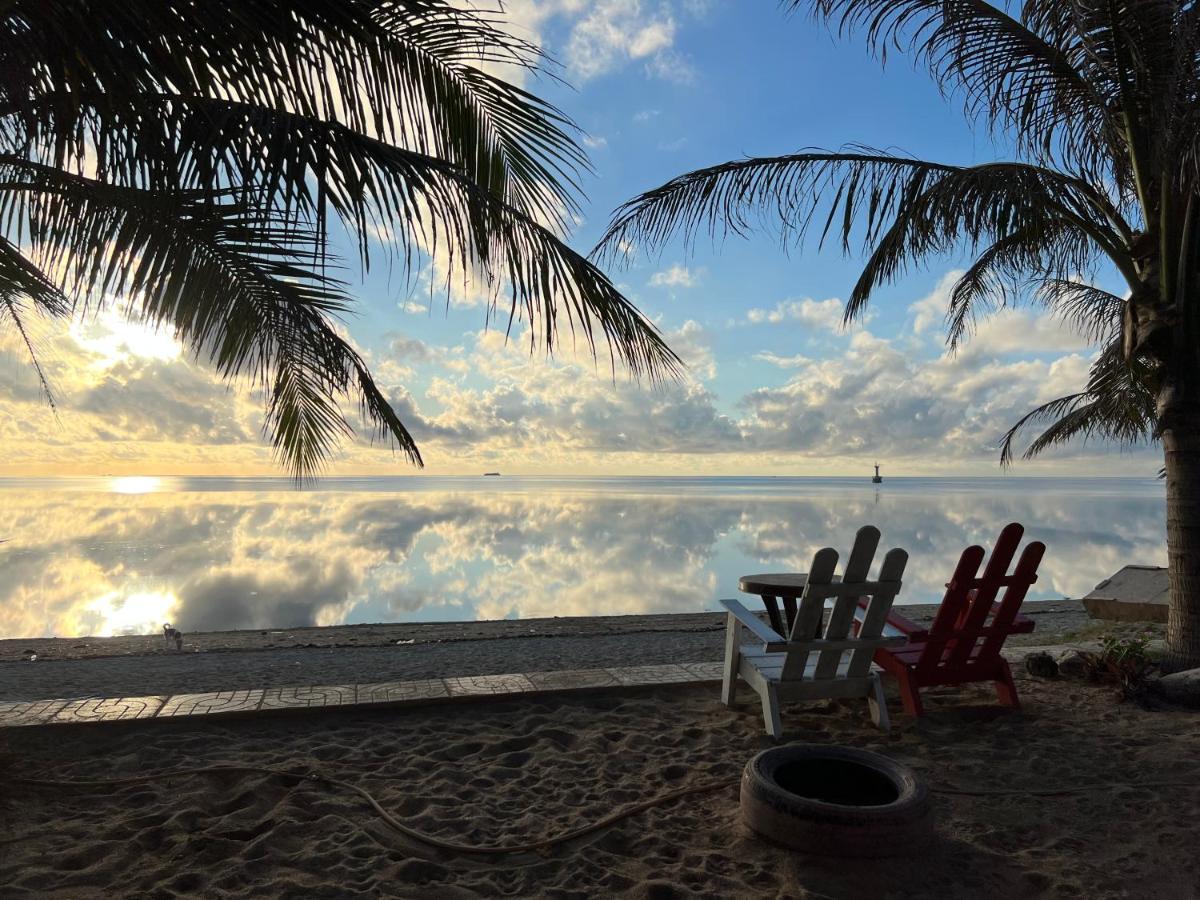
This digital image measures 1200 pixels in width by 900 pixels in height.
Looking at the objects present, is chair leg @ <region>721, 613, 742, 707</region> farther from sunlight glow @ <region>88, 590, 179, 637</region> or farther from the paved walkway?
sunlight glow @ <region>88, 590, 179, 637</region>

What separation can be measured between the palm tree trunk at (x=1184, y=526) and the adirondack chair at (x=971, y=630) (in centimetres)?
183

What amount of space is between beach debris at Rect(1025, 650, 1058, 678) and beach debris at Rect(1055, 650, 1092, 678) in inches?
1.9

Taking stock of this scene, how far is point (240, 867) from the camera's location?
2580mm

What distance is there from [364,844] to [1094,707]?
4.14 metres

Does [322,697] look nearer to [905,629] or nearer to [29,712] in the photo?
[29,712]

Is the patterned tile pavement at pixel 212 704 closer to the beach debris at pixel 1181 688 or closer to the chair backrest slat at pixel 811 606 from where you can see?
the chair backrest slat at pixel 811 606

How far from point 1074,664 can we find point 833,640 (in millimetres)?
2323

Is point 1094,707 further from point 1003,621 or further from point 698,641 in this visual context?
point 698,641

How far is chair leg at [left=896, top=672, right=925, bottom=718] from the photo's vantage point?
4180mm

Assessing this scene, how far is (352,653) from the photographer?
25.5 feet

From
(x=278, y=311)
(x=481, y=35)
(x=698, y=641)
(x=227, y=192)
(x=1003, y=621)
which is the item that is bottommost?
(x=698, y=641)

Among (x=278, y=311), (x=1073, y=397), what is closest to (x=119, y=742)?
(x=278, y=311)

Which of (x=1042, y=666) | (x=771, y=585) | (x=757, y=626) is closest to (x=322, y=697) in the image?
(x=757, y=626)

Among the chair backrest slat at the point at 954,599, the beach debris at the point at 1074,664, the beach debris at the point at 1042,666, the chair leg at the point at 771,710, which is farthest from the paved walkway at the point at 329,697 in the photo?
the beach debris at the point at 1074,664
